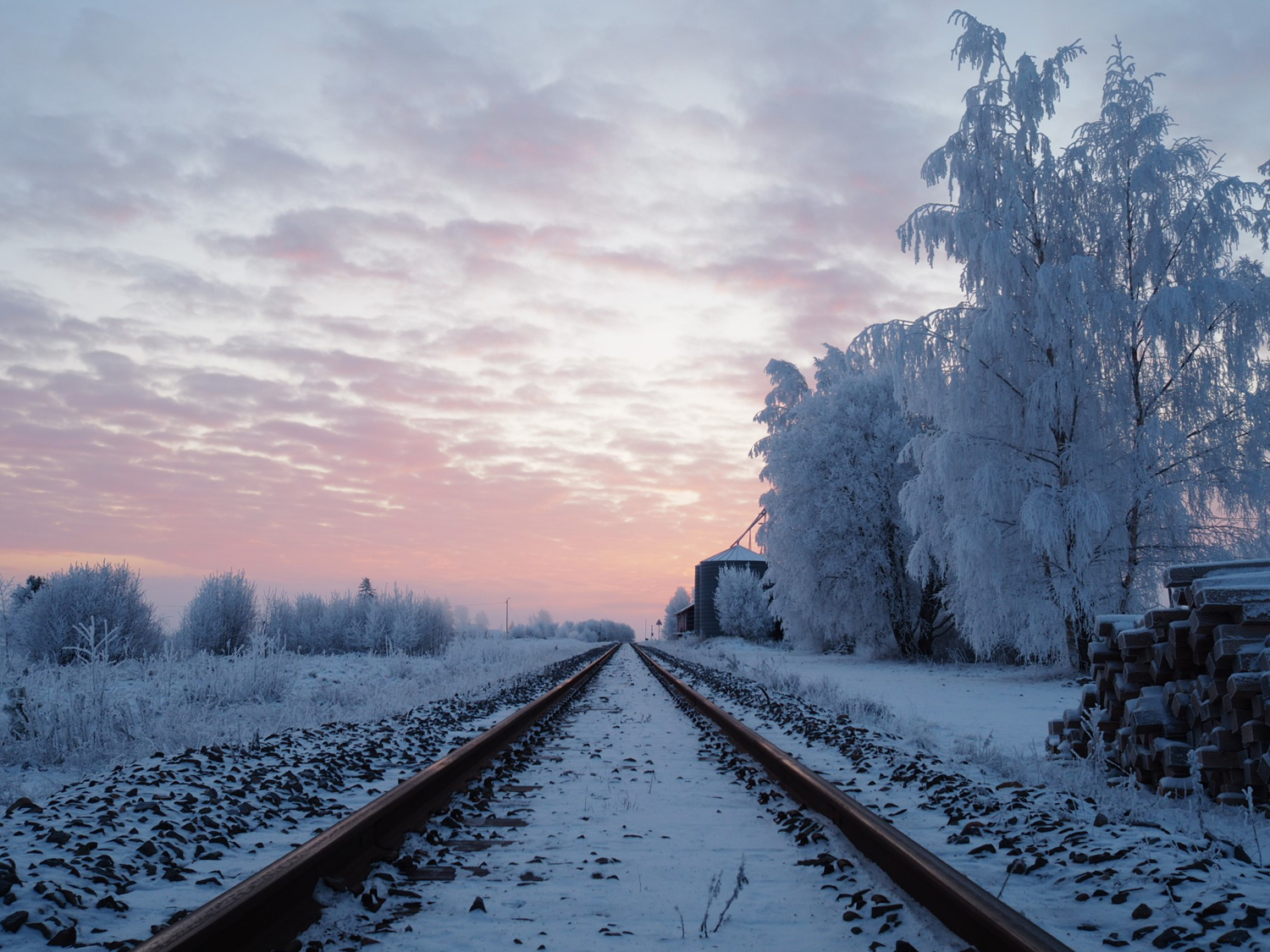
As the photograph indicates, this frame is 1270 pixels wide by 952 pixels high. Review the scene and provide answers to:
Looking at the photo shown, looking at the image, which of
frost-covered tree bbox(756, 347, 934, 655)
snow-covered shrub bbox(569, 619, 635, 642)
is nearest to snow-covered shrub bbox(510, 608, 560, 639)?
snow-covered shrub bbox(569, 619, 635, 642)

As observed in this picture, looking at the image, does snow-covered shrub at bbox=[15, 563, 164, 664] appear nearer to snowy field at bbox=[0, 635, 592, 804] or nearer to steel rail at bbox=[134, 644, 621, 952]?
snowy field at bbox=[0, 635, 592, 804]

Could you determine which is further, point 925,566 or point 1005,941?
point 925,566

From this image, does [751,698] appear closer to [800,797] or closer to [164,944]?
A: [800,797]

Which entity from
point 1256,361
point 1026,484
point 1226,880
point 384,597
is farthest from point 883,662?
point 1226,880

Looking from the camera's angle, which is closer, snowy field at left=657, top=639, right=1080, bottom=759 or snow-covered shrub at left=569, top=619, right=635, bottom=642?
snowy field at left=657, top=639, right=1080, bottom=759

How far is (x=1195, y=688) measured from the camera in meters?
5.60

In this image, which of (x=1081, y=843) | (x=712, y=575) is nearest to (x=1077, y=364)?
(x=1081, y=843)

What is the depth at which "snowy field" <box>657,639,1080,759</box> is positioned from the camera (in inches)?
347

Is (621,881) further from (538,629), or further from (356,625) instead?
(538,629)

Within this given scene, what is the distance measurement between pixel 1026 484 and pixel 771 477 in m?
11.6

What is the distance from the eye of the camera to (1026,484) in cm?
1670

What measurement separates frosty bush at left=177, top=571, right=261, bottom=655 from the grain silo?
40.7 metres

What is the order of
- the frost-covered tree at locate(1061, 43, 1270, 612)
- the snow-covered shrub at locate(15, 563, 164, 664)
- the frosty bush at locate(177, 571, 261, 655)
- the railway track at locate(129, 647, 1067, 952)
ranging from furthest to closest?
1. the frosty bush at locate(177, 571, 261, 655)
2. the snow-covered shrub at locate(15, 563, 164, 664)
3. the frost-covered tree at locate(1061, 43, 1270, 612)
4. the railway track at locate(129, 647, 1067, 952)

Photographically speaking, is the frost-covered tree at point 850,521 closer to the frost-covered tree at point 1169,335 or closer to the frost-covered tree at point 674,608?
the frost-covered tree at point 1169,335
